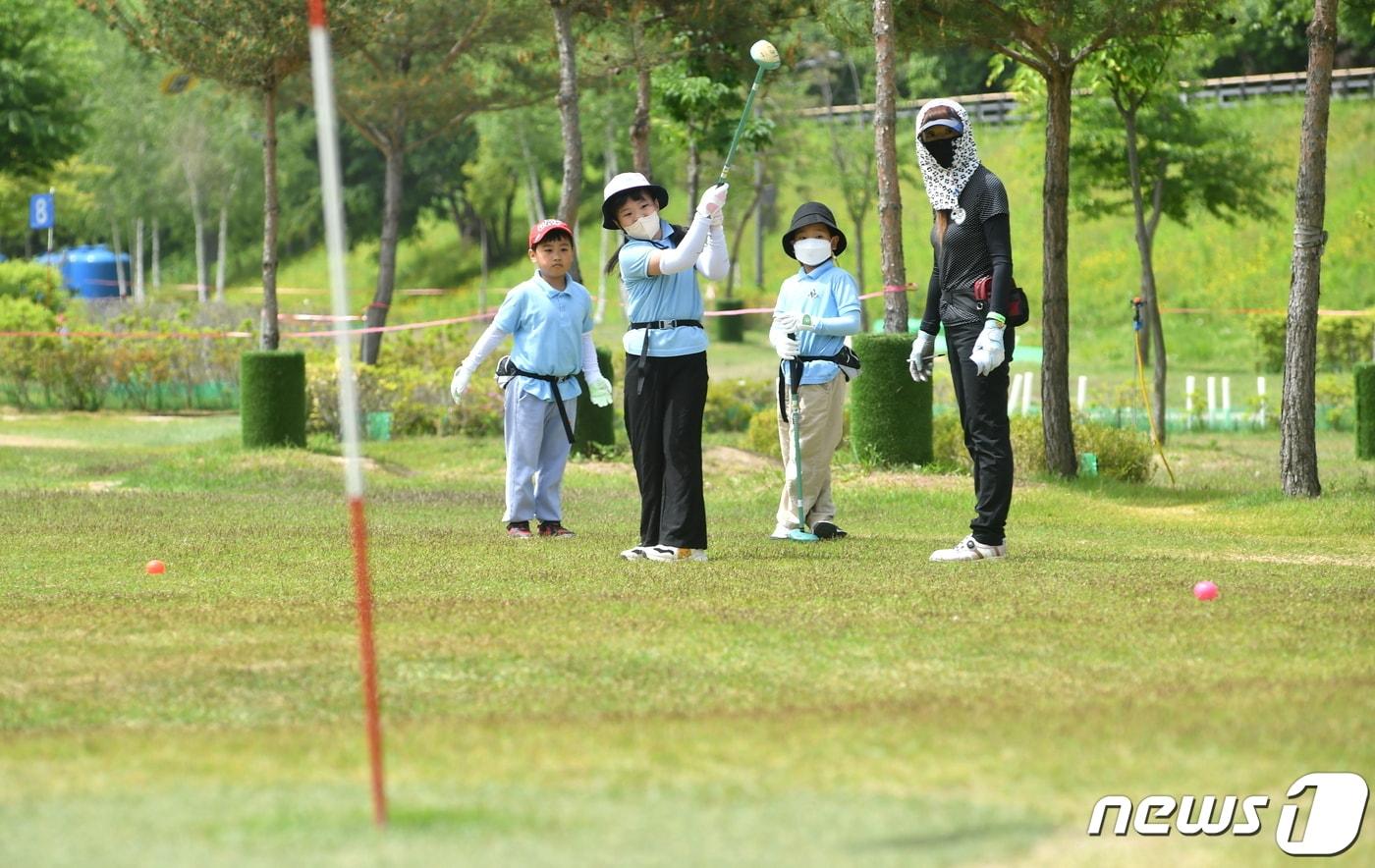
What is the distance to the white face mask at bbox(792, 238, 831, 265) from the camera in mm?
11641

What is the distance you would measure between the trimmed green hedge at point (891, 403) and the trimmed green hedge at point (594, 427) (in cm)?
336

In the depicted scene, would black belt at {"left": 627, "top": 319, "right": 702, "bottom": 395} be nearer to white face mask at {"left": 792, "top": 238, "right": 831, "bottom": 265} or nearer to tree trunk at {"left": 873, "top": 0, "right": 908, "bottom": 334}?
white face mask at {"left": 792, "top": 238, "right": 831, "bottom": 265}

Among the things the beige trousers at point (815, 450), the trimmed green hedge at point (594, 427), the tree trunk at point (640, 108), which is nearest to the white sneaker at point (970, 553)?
the beige trousers at point (815, 450)

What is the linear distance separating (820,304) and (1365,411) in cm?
1125

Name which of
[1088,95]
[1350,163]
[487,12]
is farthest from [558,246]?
[1350,163]

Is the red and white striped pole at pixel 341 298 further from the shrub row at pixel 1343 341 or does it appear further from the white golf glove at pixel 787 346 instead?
the shrub row at pixel 1343 341

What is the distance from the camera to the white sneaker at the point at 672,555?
9969mm

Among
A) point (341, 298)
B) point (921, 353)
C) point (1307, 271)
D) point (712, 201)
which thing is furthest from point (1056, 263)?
point (341, 298)

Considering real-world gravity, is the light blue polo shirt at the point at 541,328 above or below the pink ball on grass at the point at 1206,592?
above

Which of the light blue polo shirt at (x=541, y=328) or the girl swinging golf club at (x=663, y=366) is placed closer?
the girl swinging golf club at (x=663, y=366)

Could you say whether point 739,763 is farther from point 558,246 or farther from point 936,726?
point 558,246

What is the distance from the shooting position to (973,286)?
10094 mm

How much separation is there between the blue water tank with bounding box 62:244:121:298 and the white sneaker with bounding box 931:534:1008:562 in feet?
187

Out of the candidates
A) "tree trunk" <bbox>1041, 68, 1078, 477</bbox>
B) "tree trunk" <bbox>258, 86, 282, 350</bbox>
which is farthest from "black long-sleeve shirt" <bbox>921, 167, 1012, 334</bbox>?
"tree trunk" <bbox>258, 86, 282, 350</bbox>
